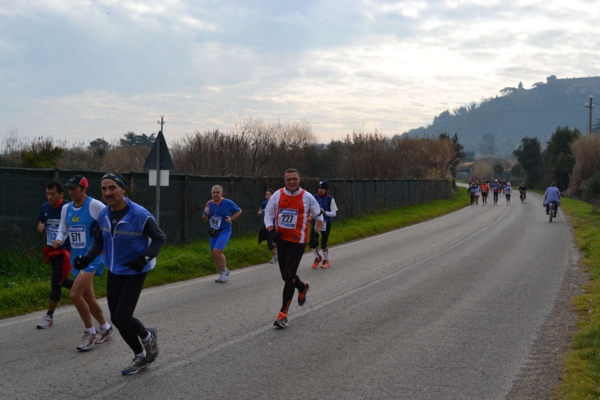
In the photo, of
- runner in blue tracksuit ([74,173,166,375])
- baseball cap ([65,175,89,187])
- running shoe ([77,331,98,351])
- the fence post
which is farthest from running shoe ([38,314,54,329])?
the fence post

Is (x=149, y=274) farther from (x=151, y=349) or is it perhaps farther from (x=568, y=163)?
(x=568, y=163)

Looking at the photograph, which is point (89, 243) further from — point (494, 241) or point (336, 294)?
point (494, 241)

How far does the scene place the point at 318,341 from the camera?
698 centimetres

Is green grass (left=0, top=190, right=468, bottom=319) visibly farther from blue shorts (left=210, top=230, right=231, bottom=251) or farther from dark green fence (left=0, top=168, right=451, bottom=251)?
blue shorts (left=210, top=230, right=231, bottom=251)

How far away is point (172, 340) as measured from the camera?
694cm

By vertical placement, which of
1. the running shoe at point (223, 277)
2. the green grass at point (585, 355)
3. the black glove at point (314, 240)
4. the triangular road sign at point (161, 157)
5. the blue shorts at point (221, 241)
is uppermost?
the triangular road sign at point (161, 157)

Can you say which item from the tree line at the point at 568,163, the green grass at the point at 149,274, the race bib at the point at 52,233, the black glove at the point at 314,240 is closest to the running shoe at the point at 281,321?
the black glove at the point at 314,240

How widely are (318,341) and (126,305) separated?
2.39m

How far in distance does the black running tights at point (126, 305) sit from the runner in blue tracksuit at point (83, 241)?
1119mm

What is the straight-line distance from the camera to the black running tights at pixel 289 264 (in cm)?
778

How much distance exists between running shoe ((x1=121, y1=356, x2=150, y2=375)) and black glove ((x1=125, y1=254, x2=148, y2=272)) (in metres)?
0.90

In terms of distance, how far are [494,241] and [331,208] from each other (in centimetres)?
798

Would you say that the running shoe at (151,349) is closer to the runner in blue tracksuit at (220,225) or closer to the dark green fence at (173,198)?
the runner in blue tracksuit at (220,225)

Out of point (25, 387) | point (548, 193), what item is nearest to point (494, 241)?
point (548, 193)
